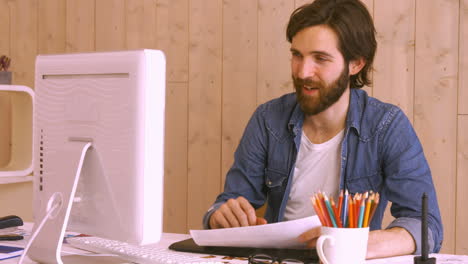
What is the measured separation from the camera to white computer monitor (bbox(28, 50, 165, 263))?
1.05m

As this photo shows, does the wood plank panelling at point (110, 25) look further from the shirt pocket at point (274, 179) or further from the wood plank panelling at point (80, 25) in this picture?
the shirt pocket at point (274, 179)

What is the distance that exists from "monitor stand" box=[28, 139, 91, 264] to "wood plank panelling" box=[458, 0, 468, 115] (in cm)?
147

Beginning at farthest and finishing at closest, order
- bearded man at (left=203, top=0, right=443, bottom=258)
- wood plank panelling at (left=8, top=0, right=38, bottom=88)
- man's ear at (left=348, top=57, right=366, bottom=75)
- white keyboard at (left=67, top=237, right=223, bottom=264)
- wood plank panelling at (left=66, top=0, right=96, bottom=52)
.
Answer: wood plank panelling at (left=8, top=0, right=38, bottom=88)
wood plank panelling at (left=66, top=0, right=96, bottom=52)
man's ear at (left=348, top=57, right=366, bottom=75)
bearded man at (left=203, top=0, right=443, bottom=258)
white keyboard at (left=67, top=237, right=223, bottom=264)

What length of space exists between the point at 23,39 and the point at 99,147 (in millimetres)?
2091

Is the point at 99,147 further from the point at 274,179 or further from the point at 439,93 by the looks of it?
the point at 439,93

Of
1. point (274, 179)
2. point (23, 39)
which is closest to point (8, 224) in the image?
point (274, 179)

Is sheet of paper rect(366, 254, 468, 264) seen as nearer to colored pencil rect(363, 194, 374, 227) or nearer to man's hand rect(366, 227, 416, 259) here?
man's hand rect(366, 227, 416, 259)

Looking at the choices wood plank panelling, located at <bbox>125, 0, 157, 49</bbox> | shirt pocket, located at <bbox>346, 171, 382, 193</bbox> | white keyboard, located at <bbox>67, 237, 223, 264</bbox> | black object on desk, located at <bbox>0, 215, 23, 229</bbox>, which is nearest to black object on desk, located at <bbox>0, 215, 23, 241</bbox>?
black object on desk, located at <bbox>0, 215, 23, 229</bbox>

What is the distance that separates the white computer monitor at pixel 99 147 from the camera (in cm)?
105

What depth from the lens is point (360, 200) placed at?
3.63 ft

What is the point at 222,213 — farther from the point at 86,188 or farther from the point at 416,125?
the point at 416,125

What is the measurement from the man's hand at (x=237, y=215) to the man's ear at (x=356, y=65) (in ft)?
2.26

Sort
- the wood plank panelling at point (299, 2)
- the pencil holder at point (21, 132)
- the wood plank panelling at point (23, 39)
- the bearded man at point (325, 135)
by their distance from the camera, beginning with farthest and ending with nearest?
the wood plank panelling at point (23, 39) < the pencil holder at point (21, 132) < the wood plank panelling at point (299, 2) < the bearded man at point (325, 135)

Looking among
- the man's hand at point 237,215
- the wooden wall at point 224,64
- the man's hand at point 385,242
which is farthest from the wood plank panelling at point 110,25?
the man's hand at point 385,242
